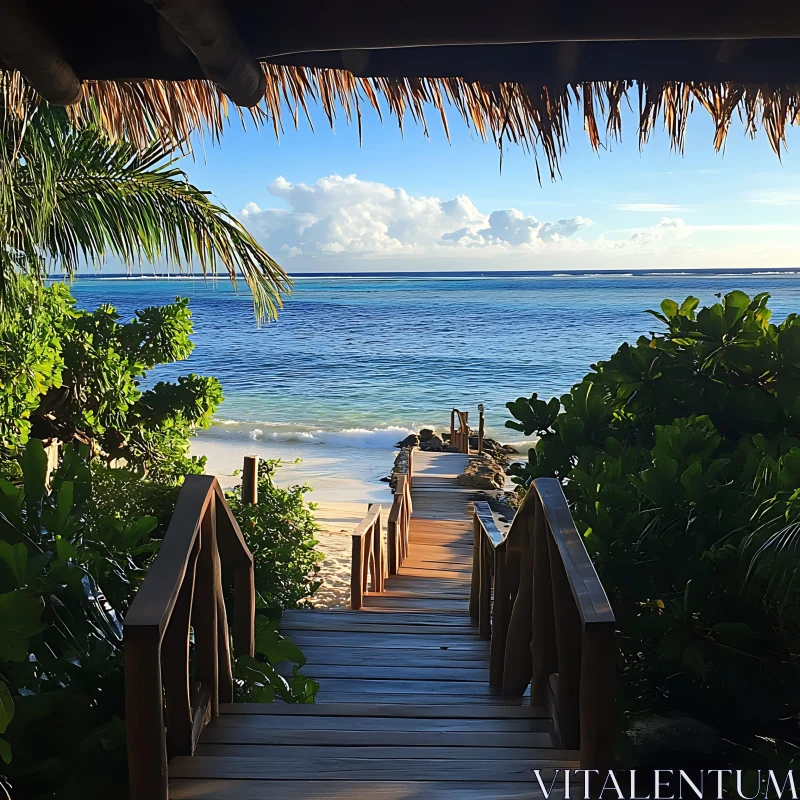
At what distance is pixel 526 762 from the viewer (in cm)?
197

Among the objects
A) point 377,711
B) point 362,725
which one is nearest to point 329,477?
point 377,711

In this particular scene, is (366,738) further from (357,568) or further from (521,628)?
(357,568)

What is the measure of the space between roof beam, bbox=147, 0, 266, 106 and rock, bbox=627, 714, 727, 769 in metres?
2.03

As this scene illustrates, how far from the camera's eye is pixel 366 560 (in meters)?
6.84

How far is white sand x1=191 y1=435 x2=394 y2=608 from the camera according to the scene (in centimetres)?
1039

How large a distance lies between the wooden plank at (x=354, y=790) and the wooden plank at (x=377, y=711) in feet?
1.97

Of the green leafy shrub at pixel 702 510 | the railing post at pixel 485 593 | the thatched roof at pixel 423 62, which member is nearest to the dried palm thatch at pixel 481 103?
the thatched roof at pixel 423 62

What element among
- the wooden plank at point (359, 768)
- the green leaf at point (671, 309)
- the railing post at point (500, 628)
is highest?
the green leaf at point (671, 309)

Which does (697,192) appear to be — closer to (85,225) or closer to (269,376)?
(269,376)

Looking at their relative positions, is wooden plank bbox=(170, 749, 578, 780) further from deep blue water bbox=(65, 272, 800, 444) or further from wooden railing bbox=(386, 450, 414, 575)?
deep blue water bbox=(65, 272, 800, 444)

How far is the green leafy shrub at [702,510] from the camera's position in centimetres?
199

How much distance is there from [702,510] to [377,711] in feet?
3.87

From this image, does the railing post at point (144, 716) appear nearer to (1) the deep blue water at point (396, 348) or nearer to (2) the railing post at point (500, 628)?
(2) the railing post at point (500, 628)

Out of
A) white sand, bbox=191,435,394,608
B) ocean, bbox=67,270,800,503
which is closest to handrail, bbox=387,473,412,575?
white sand, bbox=191,435,394,608
